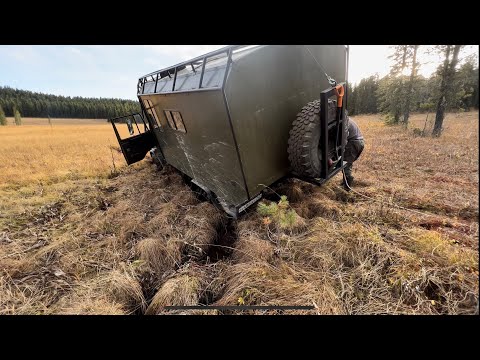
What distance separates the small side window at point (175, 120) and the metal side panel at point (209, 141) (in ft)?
0.34

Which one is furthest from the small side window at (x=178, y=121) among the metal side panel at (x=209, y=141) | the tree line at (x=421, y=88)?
the tree line at (x=421, y=88)

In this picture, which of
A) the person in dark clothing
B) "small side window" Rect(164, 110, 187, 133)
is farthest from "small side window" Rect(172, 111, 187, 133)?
the person in dark clothing

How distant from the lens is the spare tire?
3705mm

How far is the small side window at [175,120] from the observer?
5.04 m

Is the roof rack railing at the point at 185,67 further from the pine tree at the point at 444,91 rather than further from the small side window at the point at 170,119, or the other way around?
the pine tree at the point at 444,91

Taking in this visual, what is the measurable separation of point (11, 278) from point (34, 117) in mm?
85694

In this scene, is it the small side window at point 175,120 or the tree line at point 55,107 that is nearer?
the small side window at point 175,120

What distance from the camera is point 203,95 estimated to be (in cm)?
365

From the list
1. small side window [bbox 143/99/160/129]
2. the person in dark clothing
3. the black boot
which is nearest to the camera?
the person in dark clothing

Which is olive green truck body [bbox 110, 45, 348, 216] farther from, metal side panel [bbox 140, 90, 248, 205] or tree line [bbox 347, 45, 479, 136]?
tree line [bbox 347, 45, 479, 136]

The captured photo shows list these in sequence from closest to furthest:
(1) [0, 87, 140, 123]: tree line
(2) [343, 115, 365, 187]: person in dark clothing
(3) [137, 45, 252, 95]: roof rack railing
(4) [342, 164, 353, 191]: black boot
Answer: (3) [137, 45, 252, 95]: roof rack railing → (2) [343, 115, 365, 187]: person in dark clothing → (4) [342, 164, 353, 191]: black boot → (1) [0, 87, 140, 123]: tree line

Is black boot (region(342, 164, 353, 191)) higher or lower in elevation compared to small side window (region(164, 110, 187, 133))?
lower

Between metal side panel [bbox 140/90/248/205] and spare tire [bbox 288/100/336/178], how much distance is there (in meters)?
1.04

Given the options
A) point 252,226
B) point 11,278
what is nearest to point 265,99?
point 252,226
